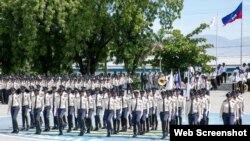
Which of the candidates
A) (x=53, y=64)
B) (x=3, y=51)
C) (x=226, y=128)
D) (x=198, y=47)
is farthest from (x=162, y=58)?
(x=226, y=128)

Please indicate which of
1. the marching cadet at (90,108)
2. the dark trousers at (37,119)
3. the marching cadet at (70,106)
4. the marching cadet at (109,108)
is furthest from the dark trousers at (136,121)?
the dark trousers at (37,119)

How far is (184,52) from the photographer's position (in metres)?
36.3

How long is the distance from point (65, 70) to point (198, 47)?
10.3 m

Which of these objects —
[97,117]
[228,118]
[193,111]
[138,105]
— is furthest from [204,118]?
[97,117]

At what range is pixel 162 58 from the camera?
37.4 meters

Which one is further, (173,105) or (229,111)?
(173,105)

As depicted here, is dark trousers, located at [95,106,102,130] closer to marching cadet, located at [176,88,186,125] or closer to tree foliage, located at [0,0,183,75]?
marching cadet, located at [176,88,186,125]

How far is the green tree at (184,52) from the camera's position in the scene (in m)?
36.2

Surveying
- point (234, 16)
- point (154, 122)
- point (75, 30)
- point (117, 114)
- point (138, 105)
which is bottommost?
point (154, 122)

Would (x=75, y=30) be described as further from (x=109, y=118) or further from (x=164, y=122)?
(x=164, y=122)

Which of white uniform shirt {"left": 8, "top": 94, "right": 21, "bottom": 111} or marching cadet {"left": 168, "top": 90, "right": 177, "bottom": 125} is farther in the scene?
white uniform shirt {"left": 8, "top": 94, "right": 21, "bottom": 111}

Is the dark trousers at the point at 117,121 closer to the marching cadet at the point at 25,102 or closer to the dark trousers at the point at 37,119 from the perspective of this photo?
the dark trousers at the point at 37,119

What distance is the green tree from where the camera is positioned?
3625cm

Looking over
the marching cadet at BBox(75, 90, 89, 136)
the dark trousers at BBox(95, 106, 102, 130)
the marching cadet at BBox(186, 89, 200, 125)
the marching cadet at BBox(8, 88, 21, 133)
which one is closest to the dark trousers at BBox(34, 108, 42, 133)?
the marching cadet at BBox(8, 88, 21, 133)
